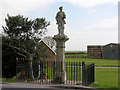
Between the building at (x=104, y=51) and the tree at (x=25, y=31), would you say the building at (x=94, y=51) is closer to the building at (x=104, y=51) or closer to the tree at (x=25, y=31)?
the building at (x=104, y=51)

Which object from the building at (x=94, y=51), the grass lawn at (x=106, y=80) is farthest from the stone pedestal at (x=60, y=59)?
the building at (x=94, y=51)

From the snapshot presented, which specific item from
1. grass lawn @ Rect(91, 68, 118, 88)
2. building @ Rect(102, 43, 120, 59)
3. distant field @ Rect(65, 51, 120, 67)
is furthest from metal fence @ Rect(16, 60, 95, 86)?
building @ Rect(102, 43, 120, 59)

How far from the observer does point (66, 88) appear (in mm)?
8703

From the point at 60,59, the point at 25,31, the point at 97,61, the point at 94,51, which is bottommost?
the point at 97,61

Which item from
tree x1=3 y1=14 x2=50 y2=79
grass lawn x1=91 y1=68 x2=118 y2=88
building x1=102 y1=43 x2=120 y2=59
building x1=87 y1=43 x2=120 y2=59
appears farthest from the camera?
building x1=87 y1=43 x2=120 y2=59

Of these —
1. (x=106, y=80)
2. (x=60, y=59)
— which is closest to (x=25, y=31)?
(x=60, y=59)

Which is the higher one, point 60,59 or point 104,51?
point 104,51

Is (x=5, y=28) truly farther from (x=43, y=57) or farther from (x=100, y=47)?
(x=100, y=47)

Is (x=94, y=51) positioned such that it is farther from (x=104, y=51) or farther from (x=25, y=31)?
(x=25, y=31)

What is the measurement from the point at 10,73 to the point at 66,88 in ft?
30.4

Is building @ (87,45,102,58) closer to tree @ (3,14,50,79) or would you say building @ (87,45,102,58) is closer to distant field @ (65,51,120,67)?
distant field @ (65,51,120,67)

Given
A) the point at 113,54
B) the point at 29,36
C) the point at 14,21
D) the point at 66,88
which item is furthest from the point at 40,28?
the point at 113,54

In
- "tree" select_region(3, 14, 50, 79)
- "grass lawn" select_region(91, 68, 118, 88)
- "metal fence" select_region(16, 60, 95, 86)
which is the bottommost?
"grass lawn" select_region(91, 68, 118, 88)

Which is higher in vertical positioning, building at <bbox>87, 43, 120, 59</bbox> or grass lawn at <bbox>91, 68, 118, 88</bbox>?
building at <bbox>87, 43, 120, 59</bbox>
